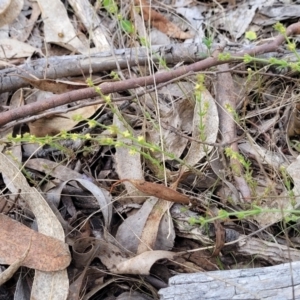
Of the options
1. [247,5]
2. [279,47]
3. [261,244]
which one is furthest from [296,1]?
[261,244]

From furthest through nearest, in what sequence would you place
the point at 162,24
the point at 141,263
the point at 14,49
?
the point at 162,24 < the point at 14,49 < the point at 141,263

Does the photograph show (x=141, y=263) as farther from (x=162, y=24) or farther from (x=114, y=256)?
(x=162, y=24)

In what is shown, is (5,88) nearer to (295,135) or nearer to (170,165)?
(170,165)

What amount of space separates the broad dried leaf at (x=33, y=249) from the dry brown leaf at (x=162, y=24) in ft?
3.57

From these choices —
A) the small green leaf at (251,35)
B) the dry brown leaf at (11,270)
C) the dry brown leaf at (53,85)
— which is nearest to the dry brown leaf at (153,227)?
the dry brown leaf at (11,270)

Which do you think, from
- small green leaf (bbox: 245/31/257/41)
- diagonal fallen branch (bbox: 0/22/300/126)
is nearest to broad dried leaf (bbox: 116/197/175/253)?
diagonal fallen branch (bbox: 0/22/300/126)

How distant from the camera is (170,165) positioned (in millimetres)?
1748

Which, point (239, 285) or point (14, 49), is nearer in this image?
point (239, 285)

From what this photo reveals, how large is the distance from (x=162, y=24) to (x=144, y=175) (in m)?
0.84

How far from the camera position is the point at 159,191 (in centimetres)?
158

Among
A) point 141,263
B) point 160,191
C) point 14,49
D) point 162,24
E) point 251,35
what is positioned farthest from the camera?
point 162,24

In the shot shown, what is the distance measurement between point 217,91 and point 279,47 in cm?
28

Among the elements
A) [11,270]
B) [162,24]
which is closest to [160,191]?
[11,270]

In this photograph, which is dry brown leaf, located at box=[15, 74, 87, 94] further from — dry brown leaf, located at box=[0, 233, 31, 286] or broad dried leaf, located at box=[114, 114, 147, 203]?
dry brown leaf, located at box=[0, 233, 31, 286]
